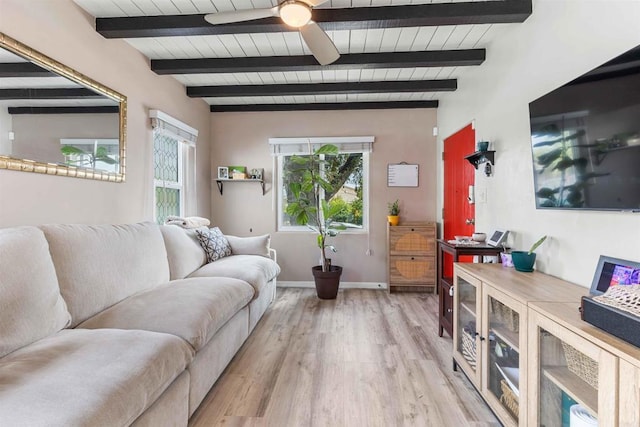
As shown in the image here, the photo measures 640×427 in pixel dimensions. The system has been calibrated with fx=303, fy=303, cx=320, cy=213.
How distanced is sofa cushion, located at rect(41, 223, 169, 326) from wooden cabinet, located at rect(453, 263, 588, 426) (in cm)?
215

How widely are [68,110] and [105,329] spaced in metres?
1.47

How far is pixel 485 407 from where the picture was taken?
1680 mm

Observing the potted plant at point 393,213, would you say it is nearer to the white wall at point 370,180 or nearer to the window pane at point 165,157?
the white wall at point 370,180

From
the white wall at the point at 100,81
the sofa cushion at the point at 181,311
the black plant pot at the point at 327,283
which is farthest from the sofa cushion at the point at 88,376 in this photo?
the black plant pot at the point at 327,283

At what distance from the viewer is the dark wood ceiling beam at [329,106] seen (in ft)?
12.9

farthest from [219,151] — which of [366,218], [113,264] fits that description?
[113,264]

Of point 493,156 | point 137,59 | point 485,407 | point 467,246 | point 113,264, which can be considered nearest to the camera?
point 485,407

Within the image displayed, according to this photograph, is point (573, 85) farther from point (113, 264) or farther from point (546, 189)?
point (113, 264)

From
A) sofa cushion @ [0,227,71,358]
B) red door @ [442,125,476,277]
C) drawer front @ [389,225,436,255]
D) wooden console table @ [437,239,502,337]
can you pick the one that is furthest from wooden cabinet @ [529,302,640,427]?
drawer front @ [389,225,436,255]

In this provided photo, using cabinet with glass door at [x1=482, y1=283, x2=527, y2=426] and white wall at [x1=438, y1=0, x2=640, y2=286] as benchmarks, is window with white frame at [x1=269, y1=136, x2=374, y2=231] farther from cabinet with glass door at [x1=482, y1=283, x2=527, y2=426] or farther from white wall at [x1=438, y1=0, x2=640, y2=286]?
cabinet with glass door at [x1=482, y1=283, x2=527, y2=426]

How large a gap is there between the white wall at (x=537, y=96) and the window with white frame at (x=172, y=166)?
296 cm

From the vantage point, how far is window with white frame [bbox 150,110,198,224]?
300cm

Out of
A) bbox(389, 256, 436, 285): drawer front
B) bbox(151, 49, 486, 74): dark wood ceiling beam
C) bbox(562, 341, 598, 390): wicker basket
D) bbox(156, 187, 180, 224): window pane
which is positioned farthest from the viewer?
bbox(389, 256, 436, 285): drawer front

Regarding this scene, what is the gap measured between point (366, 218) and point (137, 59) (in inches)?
119
